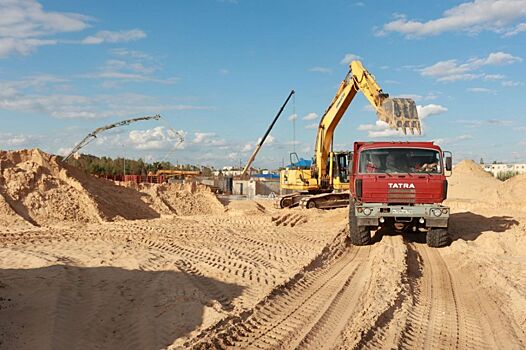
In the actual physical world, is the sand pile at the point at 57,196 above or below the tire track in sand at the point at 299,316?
above

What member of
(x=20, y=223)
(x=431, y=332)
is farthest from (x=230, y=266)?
(x=20, y=223)

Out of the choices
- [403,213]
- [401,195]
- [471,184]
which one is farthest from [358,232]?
[471,184]

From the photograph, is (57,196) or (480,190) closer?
(57,196)

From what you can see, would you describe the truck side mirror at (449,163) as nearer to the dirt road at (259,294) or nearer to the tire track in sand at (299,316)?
the dirt road at (259,294)

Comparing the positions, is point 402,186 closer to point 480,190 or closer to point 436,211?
point 436,211

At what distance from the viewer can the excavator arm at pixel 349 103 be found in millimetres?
16578

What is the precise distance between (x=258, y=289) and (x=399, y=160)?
6.19 metres

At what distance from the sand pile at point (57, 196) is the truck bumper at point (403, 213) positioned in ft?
41.0

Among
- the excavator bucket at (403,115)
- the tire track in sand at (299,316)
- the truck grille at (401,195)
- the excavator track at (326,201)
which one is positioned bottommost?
the tire track in sand at (299,316)

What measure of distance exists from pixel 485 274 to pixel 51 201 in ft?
57.2

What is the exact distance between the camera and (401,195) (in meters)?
12.3

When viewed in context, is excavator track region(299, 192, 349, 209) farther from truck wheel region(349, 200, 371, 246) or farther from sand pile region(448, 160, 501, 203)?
sand pile region(448, 160, 501, 203)

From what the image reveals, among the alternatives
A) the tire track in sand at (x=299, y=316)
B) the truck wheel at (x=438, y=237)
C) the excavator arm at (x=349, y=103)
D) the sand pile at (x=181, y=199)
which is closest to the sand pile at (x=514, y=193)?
the excavator arm at (x=349, y=103)

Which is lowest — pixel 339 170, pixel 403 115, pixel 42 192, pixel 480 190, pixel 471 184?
pixel 480 190
